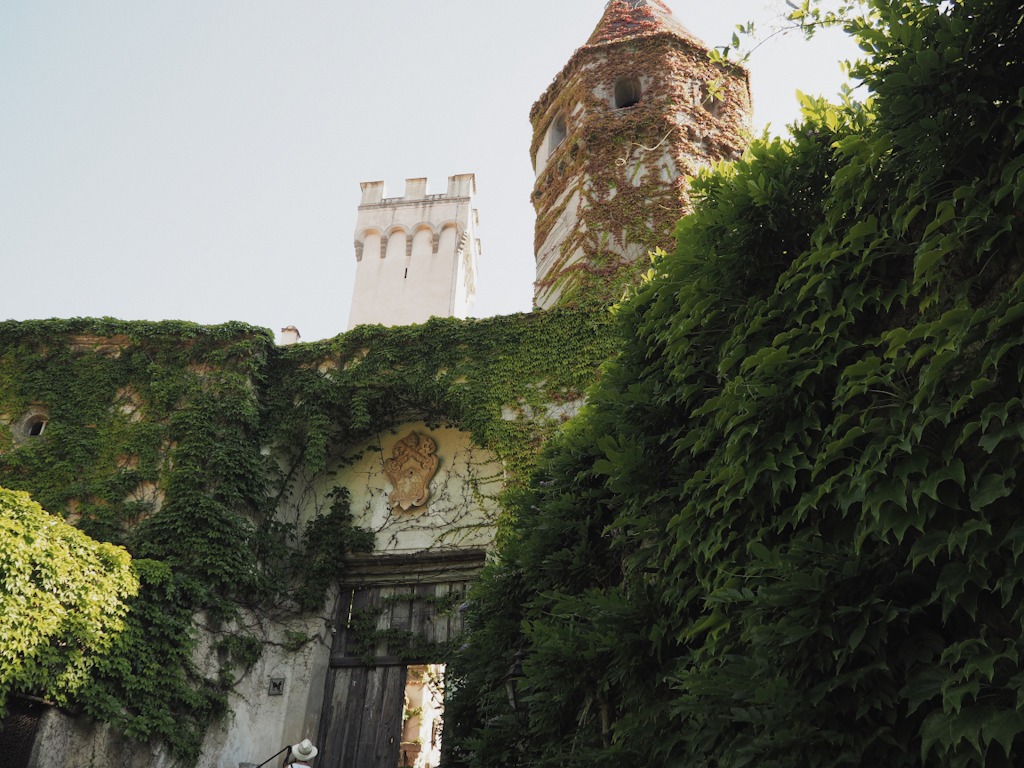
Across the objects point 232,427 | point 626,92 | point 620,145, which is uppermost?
point 626,92

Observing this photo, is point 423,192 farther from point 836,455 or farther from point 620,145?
point 836,455

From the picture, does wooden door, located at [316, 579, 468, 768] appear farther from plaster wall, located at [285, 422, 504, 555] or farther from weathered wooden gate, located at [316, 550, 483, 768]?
plaster wall, located at [285, 422, 504, 555]

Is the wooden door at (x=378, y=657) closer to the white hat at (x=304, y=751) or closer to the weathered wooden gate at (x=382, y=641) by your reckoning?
the weathered wooden gate at (x=382, y=641)

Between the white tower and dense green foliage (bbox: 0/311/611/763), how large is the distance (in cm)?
1407

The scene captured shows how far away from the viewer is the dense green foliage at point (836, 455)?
3016mm

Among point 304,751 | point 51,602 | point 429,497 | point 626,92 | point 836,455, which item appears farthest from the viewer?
point 626,92

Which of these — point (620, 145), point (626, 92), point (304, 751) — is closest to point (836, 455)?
point (304, 751)

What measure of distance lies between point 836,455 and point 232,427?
9.55m

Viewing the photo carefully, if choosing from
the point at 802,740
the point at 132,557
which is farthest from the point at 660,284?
the point at 132,557

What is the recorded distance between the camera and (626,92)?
619 inches

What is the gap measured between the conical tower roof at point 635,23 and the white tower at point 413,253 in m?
11.2

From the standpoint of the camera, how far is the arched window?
50.9 feet

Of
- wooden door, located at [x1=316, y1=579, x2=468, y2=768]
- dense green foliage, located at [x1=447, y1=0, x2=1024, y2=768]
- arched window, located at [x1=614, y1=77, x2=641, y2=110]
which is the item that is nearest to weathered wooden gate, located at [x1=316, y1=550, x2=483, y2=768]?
wooden door, located at [x1=316, y1=579, x2=468, y2=768]

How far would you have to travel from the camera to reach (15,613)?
26.0 ft
